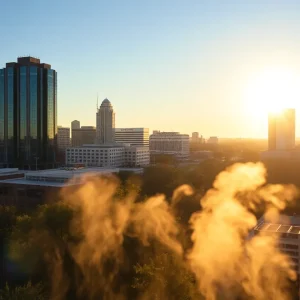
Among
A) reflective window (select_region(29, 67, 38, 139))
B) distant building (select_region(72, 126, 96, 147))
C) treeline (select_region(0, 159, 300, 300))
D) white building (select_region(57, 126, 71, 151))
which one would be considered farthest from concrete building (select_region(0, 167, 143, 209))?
white building (select_region(57, 126, 71, 151))

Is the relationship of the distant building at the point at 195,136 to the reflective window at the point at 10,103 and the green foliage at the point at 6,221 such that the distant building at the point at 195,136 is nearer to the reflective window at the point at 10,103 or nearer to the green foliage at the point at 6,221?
the reflective window at the point at 10,103

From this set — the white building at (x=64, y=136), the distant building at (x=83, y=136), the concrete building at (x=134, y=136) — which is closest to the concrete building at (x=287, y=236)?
the concrete building at (x=134, y=136)

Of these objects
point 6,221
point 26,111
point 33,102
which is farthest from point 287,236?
point 26,111

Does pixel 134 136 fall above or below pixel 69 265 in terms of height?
above

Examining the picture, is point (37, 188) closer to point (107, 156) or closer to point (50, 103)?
point (50, 103)

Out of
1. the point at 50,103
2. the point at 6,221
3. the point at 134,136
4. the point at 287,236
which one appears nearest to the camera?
the point at 287,236
